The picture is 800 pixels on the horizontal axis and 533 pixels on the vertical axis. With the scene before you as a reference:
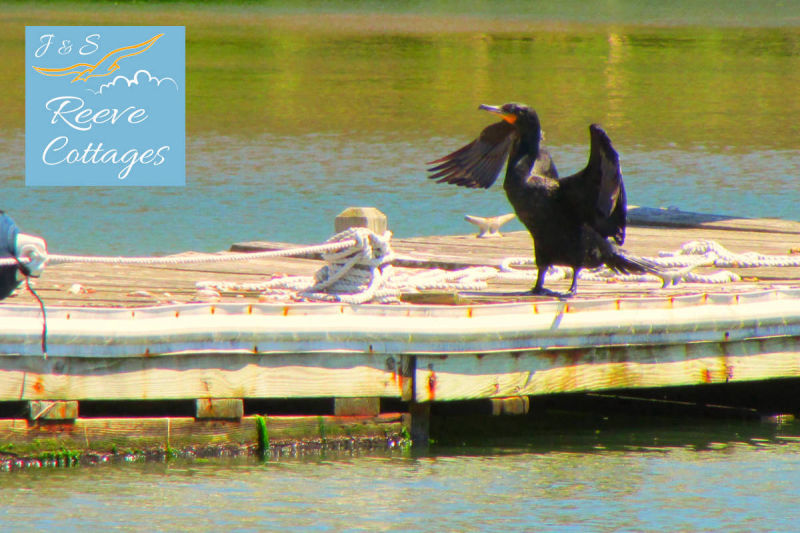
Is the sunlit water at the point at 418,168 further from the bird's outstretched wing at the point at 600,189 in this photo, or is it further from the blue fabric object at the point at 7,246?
the bird's outstretched wing at the point at 600,189

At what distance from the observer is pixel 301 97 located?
3045 cm

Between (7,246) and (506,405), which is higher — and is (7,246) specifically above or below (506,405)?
above

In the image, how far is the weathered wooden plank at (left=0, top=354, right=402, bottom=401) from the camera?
5938 millimetres

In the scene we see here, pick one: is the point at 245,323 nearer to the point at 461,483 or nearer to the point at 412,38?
the point at 461,483

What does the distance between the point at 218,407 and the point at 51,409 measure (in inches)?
29.4

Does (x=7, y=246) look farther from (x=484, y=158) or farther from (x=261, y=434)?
(x=484, y=158)

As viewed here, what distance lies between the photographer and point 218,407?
246 inches

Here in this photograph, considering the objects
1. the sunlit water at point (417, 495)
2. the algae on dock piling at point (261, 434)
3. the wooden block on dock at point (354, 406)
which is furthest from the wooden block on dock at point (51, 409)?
the wooden block on dock at point (354, 406)

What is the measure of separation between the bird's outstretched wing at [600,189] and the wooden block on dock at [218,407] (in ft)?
6.47

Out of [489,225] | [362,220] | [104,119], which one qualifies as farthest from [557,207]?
[104,119]

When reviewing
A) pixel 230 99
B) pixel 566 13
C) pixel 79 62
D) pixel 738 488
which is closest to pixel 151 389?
pixel 738 488

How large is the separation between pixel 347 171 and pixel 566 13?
1816 inches

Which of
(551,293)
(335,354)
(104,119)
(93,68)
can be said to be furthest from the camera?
(93,68)

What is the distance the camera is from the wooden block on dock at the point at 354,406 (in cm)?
648
